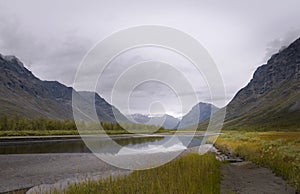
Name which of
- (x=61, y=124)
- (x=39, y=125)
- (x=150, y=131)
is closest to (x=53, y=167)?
(x=39, y=125)

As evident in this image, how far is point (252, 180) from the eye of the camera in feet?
59.7

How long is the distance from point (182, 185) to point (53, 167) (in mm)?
20082

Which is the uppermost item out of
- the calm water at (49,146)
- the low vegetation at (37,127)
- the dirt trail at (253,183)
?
the low vegetation at (37,127)

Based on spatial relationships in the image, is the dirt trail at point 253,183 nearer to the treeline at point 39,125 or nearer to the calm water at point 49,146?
the calm water at point 49,146

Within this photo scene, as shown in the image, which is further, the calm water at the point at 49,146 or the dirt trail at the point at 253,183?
the calm water at the point at 49,146

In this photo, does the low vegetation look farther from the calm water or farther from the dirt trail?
the dirt trail

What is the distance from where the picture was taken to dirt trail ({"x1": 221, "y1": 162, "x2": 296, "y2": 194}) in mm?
14758

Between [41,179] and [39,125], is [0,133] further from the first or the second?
[41,179]

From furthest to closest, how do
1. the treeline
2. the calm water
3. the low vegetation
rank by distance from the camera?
the treeline < the low vegetation < the calm water

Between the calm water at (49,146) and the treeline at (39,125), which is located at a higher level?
the treeline at (39,125)

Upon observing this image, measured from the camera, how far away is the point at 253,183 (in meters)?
17.2

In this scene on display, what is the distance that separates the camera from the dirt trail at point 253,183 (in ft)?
48.4

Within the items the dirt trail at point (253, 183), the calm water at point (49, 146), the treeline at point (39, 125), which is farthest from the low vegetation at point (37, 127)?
the dirt trail at point (253, 183)

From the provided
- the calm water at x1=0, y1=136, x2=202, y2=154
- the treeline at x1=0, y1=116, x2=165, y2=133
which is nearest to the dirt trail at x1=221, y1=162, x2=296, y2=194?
the calm water at x1=0, y1=136, x2=202, y2=154
